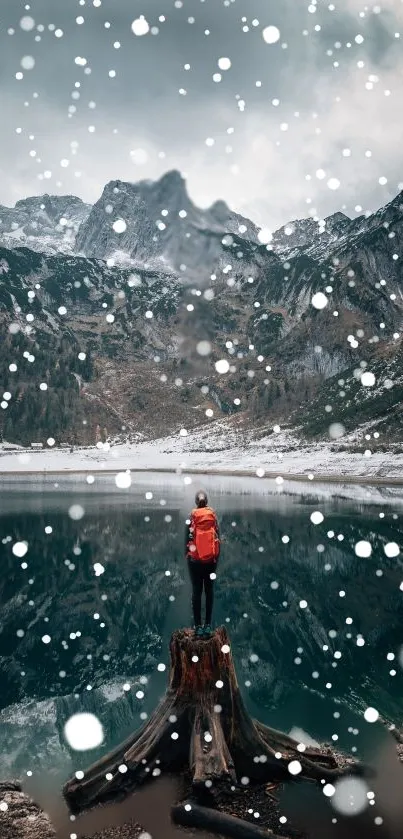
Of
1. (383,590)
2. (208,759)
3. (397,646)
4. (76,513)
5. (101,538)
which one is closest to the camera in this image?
(208,759)

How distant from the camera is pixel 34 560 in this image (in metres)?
34.5

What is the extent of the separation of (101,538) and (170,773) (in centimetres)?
3375

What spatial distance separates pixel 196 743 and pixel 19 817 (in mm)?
3088

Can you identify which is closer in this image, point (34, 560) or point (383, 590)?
point (383, 590)

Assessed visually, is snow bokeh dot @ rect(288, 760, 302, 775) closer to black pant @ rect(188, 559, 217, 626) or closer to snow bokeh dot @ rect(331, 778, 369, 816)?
snow bokeh dot @ rect(331, 778, 369, 816)

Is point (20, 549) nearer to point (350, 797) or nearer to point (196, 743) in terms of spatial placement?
point (196, 743)

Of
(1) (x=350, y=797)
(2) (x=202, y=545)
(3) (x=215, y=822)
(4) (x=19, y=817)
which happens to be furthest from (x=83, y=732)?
(1) (x=350, y=797)

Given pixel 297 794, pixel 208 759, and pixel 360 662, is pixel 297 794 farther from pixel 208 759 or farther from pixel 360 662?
pixel 360 662

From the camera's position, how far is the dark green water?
1371 cm

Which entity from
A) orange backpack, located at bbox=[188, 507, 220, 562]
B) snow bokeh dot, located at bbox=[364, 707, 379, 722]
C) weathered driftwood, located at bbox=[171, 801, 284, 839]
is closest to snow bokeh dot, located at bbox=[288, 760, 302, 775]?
weathered driftwood, located at bbox=[171, 801, 284, 839]

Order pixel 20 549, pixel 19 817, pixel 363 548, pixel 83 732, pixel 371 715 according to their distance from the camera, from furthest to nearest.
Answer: pixel 20 549, pixel 363 548, pixel 371 715, pixel 83 732, pixel 19 817

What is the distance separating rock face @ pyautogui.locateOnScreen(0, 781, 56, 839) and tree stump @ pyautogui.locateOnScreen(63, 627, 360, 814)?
1.82 feet

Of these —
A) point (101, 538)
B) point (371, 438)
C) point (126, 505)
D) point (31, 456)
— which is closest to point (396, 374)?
point (371, 438)

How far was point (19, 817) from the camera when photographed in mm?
9094
